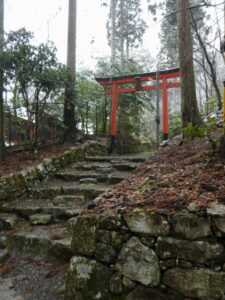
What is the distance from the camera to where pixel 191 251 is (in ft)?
5.41

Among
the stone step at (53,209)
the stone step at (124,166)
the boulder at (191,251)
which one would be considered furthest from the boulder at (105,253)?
the stone step at (124,166)

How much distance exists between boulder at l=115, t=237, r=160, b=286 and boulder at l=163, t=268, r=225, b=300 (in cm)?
10

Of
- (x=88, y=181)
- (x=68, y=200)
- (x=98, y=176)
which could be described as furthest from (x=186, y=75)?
(x=68, y=200)

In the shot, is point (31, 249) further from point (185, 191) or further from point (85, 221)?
point (185, 191)

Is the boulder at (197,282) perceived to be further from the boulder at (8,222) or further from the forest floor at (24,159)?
the forest floor at (24,159)

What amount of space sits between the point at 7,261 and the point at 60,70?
4093 millimetres

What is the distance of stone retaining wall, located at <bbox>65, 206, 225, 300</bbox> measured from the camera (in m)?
1.61

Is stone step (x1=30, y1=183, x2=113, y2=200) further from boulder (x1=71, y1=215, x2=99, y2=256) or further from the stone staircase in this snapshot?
boulder (x1=71, y1=215, x2=99, y2=256)

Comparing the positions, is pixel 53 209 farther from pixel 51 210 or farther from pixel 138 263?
pixel 138 263

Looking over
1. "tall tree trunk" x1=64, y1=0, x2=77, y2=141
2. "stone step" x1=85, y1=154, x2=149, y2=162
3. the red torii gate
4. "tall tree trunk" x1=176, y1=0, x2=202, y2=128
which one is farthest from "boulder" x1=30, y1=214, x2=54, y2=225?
the red torii gate

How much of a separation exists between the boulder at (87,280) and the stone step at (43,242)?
61 centimetres

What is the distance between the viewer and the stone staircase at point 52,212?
2.76 metres

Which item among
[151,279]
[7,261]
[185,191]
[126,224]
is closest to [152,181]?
[185,191]

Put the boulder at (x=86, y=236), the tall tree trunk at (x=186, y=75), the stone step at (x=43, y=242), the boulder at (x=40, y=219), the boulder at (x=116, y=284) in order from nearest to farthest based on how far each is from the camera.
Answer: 1. the boulder at (x=116, y=284)
2. the boulder at (x=86, y=236)
3. the stone step at (x=43, y=242)
4. the boulder at (x=40, y=219)
5. the tall tree trunk at (x=186, y=75)
